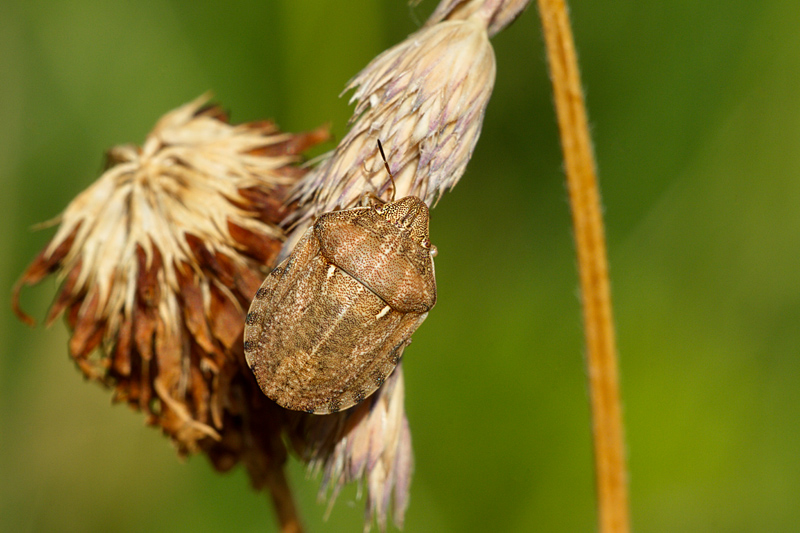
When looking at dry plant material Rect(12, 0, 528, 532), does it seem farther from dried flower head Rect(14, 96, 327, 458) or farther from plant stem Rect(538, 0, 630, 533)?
plant stem Rect(538, 0, 630, 533)

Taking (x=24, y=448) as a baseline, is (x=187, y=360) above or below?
above

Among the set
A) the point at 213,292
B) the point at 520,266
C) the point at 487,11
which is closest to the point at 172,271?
the point at 213,292

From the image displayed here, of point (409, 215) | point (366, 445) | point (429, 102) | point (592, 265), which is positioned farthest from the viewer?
point (409, 215)

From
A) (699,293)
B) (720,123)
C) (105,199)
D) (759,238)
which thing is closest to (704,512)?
(699,293)

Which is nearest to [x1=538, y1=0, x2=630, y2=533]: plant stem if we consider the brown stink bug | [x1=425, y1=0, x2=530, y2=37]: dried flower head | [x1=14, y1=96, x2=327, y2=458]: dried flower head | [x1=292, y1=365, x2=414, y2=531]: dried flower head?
[x1=425, y1=0, x2=530, y2=37]: dried flower head

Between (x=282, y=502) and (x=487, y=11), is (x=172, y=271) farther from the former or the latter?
(x=487, y=11)

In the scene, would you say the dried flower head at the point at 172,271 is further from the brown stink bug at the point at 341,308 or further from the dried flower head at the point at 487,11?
the dried flower head at the point at 487,11

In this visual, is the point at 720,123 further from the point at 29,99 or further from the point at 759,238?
the point at 29,99
